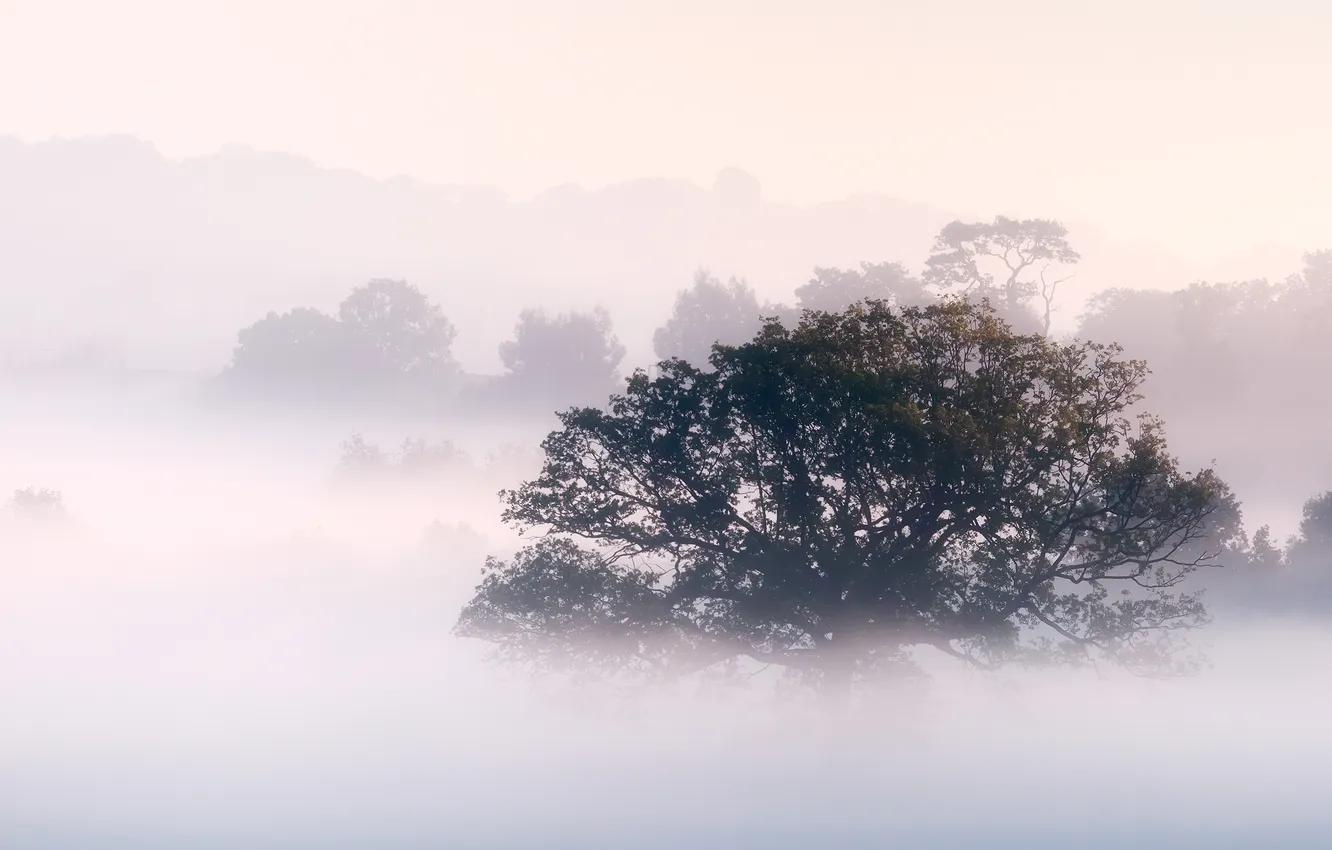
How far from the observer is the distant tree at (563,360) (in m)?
160

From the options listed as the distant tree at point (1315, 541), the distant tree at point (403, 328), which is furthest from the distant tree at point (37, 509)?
the distant tree at point (1315, 541)

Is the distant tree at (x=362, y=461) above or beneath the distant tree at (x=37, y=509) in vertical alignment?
above

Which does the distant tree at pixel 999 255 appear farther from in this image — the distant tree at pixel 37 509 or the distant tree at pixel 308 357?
the distant tree at pixel 308 357

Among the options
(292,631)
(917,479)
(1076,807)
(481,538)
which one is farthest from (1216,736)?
(481,538)

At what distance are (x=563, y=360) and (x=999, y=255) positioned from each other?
51.7 meters

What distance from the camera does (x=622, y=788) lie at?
42.9 meters

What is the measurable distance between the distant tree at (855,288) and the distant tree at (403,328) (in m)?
69.3

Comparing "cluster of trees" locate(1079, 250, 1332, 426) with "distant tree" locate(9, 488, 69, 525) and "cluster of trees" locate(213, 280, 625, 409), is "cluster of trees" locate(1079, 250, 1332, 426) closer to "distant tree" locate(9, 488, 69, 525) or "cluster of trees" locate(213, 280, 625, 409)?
"cluster of trees" locate(213, 280, 625, 409)

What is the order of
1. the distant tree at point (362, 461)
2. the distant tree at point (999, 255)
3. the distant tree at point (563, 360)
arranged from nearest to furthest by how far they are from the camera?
the distant tree at point (999, 255), the distant tree at point (362, 461), the distant tree at point (563, 360)

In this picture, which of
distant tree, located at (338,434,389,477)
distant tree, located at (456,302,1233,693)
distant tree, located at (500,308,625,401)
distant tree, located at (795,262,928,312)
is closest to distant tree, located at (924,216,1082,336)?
distant tree, located at (795,262,928,312)

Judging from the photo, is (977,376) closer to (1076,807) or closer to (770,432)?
(770,432)

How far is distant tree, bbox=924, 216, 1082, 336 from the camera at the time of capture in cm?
12588

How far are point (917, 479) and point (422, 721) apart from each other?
2350cm

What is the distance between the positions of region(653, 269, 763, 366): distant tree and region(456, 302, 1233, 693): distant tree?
307ft
